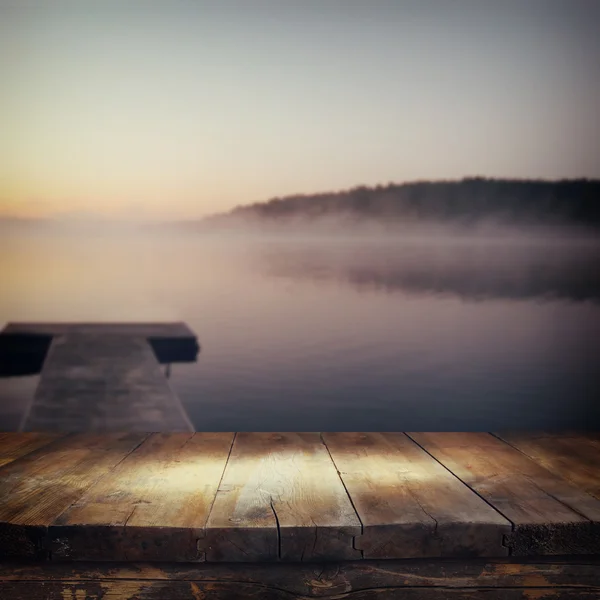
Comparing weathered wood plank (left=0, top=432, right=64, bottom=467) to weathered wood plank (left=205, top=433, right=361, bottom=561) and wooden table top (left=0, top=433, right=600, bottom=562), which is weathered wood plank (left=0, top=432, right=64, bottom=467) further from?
weathered wood plank (left=205, top=433, right=361, bottom=561)

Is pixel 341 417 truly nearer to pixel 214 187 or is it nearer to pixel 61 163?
pixel 214 187

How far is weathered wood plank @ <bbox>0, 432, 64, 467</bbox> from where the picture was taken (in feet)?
6.36

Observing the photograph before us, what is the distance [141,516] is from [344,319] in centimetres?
168

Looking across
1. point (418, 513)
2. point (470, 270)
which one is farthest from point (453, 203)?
point (418, 513)

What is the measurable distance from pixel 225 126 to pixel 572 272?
1609 millimetres

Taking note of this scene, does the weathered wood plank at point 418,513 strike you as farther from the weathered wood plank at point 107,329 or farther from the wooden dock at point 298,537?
the weathered wood plank at point 107,329

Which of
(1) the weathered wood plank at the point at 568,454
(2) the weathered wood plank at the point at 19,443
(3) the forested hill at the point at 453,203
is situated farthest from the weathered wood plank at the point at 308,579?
(3) the forested hill at the point at 453,203

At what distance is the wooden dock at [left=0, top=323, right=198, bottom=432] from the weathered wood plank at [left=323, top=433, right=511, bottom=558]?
1285mm

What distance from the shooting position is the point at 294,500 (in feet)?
5.09

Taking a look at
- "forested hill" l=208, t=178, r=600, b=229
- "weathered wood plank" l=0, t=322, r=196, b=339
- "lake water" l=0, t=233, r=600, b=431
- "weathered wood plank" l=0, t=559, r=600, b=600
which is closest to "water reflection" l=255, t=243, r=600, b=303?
"lake water" l=0, t=233, r=600, b=431

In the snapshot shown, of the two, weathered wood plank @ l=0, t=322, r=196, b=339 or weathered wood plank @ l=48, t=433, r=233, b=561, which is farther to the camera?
weathered wood plank @ l=0, t=322, r=196, b=339

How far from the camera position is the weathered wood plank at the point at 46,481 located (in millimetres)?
1394

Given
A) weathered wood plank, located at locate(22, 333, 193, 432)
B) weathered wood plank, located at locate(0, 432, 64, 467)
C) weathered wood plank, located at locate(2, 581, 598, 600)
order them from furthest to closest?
weathered wood plank, located at locate(22, 333, 193, 432) → weathered wood plank, located at locate(0, 432, 64, 467) → weathered wood plank, located at locate(2, 581, 598, 600)

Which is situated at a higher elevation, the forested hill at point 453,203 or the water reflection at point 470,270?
the forested hill at point 453,203
